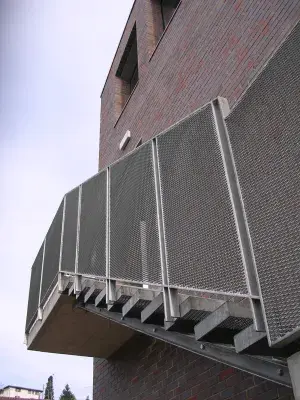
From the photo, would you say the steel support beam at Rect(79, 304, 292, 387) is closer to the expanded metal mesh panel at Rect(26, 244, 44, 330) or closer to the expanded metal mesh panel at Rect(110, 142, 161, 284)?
the expanded metal mesh panel at Rect(110, 142, 161, 284)

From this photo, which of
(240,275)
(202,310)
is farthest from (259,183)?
(202,310)

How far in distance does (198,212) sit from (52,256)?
463 centimetres

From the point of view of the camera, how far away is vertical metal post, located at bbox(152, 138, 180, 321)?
414cm

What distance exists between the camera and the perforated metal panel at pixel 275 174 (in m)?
3.20

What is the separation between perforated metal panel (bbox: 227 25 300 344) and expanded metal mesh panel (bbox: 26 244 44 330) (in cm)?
562

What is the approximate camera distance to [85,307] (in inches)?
265

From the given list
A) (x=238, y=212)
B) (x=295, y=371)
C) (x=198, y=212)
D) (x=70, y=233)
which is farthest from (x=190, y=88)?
(x=295, y=371)

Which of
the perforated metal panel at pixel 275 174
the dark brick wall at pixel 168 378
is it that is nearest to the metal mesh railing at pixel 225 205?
the perforated metal panel at pixel 275 174

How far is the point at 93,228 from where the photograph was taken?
6434mm

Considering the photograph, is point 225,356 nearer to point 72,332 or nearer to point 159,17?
point 72,332

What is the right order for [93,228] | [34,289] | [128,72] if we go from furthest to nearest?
1. [128,72]
2. [34,289]
3. [93,228]

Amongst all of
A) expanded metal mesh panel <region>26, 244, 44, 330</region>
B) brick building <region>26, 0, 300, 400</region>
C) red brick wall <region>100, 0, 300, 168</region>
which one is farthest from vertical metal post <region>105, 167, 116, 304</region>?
expanded metal mesh panel <region>26, 244, 44, 330</region>

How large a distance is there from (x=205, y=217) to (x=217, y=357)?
123cm

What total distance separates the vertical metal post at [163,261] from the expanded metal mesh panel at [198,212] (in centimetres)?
6
